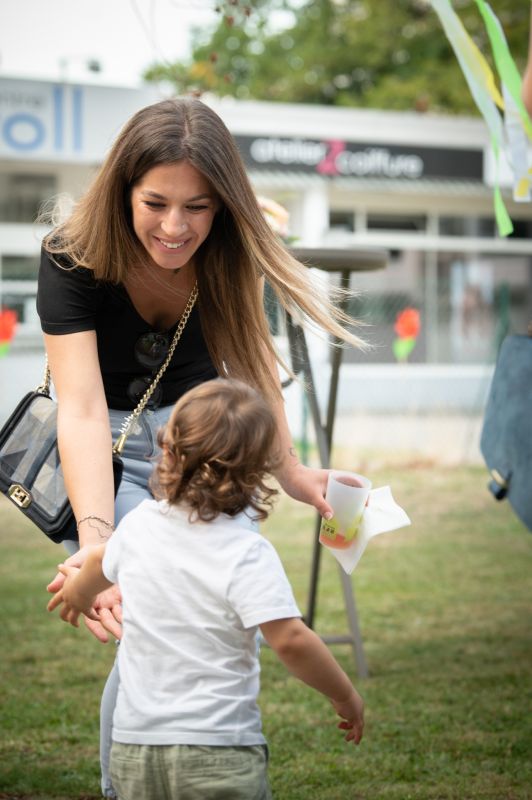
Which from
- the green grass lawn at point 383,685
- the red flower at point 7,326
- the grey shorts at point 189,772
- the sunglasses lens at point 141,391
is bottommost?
the green grass lawn at point 383,685

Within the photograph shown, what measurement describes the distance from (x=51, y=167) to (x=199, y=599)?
1459cm

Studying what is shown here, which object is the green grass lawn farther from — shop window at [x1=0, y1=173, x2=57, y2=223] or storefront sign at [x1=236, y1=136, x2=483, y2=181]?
storefront sign at [x1=236, y1=136, x2=483, y2=181]

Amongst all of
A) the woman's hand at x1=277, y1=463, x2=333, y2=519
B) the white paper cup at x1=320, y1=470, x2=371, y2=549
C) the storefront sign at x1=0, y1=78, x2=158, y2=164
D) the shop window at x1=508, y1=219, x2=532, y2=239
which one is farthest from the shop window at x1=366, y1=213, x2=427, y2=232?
the white paper cup at x1=320, y1=470, x2=371, y2=549

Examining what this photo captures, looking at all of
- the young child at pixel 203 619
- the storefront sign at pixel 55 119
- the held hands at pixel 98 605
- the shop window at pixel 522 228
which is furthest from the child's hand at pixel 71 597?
the shop window at pixel 522 228

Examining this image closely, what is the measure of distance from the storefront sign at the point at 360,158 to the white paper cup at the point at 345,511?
14.0 metres

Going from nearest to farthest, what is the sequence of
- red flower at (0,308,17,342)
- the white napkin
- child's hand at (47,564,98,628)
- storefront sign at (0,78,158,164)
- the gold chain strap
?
child's hand at (47,564,98,628)
the white napkin
the gold chain strap
red flower at (0,308,17,342)
storefront sign at (0,78,158,164)

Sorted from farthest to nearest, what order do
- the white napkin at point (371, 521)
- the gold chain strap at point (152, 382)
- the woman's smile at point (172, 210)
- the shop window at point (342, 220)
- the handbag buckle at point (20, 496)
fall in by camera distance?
the shop window at point (342, 220) < the gold chain strap at point (152, 382) < the handbag buckle at point (20, 496) < the woman's smile at point (172, 210) < the white napkin at point (371, 521)

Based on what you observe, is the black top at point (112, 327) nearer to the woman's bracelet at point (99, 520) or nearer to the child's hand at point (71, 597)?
the woman's bracelet at point (99, 520)

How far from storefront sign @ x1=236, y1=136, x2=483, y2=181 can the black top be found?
533 inches

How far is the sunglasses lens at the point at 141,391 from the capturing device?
2.65 meters

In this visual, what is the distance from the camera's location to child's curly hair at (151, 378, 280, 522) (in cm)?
182

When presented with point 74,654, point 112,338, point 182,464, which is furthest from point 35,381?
point 182,464

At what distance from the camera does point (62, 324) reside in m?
2.47

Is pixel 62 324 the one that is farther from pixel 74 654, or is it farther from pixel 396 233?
pixel 396 233
